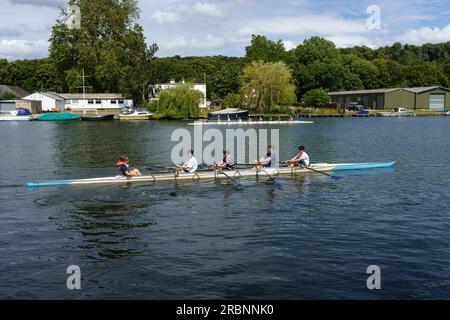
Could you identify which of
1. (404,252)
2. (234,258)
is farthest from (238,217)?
(404,252)

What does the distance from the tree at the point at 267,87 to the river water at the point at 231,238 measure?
70706mm

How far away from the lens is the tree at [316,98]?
12131 cm

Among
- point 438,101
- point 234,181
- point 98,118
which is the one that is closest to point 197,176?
point 234,181

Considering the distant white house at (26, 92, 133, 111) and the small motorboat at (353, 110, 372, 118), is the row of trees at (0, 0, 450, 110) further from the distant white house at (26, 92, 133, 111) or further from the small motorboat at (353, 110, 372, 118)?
the small motorboat at (353, 110, 372, 118)

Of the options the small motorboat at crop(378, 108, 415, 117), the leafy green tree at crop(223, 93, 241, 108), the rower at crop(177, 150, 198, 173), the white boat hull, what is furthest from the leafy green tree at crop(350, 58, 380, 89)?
the rower at crop(177, 150, 198, 173)

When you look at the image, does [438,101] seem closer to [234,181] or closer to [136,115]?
[136,115]

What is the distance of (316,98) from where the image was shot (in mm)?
121375

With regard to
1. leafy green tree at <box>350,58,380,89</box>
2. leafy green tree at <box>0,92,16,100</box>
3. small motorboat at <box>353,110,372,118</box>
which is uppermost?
leafy green tree at <box>350,58,380,89</box>

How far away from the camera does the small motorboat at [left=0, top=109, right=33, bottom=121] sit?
105250 mm

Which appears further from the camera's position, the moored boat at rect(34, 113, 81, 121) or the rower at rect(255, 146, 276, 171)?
the moored boat at rect(34, 113, 81, 121)

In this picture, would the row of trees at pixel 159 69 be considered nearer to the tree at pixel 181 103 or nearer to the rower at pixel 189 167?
the tree at pixel 181 103

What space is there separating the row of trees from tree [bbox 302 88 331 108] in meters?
3.64

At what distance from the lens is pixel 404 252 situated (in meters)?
16.2

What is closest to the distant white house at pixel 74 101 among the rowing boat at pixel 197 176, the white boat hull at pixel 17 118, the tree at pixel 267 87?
the white boat hull at pixel 17 118
